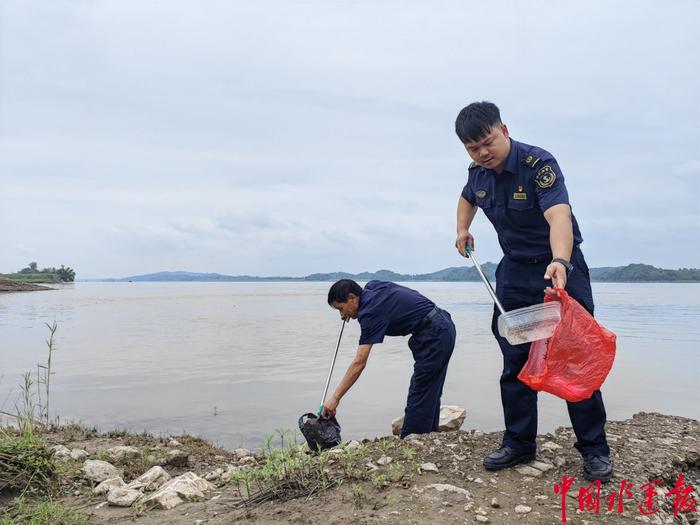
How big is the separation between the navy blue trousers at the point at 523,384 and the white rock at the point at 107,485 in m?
2.64

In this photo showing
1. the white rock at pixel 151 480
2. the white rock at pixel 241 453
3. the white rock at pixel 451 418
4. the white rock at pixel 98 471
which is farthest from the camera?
the white rock at pixel 451 418

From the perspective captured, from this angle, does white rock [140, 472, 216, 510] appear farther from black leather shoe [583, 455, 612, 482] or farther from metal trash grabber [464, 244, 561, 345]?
black leather shoe [583, 455, 612, 482]

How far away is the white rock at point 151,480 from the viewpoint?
13.0 ft

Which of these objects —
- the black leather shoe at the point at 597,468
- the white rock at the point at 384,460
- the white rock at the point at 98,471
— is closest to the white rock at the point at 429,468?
the white rock at the point at 384,460

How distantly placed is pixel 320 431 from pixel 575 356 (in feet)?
8.03

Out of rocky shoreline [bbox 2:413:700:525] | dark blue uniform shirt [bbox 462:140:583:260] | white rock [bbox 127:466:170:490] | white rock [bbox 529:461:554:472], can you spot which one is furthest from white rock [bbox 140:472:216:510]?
dark blue uniform shirt [bbox 462:140:583:260]

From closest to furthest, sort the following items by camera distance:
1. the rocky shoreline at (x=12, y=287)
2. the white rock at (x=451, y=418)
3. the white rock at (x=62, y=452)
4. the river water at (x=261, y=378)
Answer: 1. the white rock at (x=62, y=452)
2. the white rock at (x=451, y=418)
3. the river water at (x=261, y=378)
4. the rocky shoreline at (x=12, y=287)

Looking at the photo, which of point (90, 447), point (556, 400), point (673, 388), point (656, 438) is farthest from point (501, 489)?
point (673, 388)

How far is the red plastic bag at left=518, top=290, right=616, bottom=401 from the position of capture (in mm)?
2900

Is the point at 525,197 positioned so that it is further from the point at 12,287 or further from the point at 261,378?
the point at 12,287

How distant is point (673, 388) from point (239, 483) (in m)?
7.64

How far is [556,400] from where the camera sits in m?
7.89

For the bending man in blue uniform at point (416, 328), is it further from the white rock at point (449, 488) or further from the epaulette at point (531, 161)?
the epaulette at point (531, 161)

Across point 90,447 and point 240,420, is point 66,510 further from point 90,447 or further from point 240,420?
point 240,420
